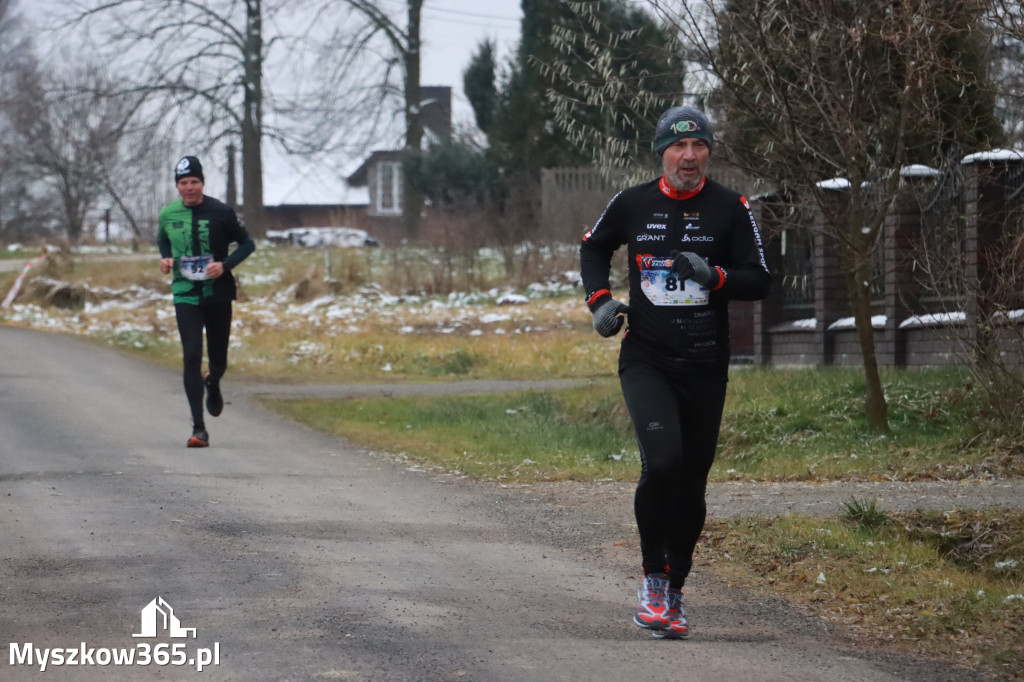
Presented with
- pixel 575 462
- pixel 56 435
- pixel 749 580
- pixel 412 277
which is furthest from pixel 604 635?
pixel 412 277

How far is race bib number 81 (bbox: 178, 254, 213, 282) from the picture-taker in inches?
459

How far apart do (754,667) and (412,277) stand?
27.8 meters

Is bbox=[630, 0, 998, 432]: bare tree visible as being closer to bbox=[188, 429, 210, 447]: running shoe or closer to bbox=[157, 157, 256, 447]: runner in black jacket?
bbox=[157, 157, 256, 447]: runner in black jacket

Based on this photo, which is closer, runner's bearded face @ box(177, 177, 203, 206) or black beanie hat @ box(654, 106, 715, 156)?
black beanie hat @ box(654, 106, 715, 156)

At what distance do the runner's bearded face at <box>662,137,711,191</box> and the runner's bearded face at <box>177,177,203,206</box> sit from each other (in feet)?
21.1

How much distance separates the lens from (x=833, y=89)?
12.2 meters

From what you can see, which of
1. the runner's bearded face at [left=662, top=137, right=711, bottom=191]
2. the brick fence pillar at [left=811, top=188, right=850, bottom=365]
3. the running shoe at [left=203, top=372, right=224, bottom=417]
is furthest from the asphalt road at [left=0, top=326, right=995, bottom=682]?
the brick fence pillar at [left=811, top=188, right=850, bottom=365]

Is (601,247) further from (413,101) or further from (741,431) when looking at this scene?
(413,101)

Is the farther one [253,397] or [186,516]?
[253,397]

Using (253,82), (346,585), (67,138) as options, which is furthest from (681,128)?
(67,138)

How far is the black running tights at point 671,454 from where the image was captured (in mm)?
5773

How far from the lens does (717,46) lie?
1345cm

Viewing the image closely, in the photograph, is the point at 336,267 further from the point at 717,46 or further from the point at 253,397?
the point at 717,46

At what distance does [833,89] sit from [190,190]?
16.9 feet
